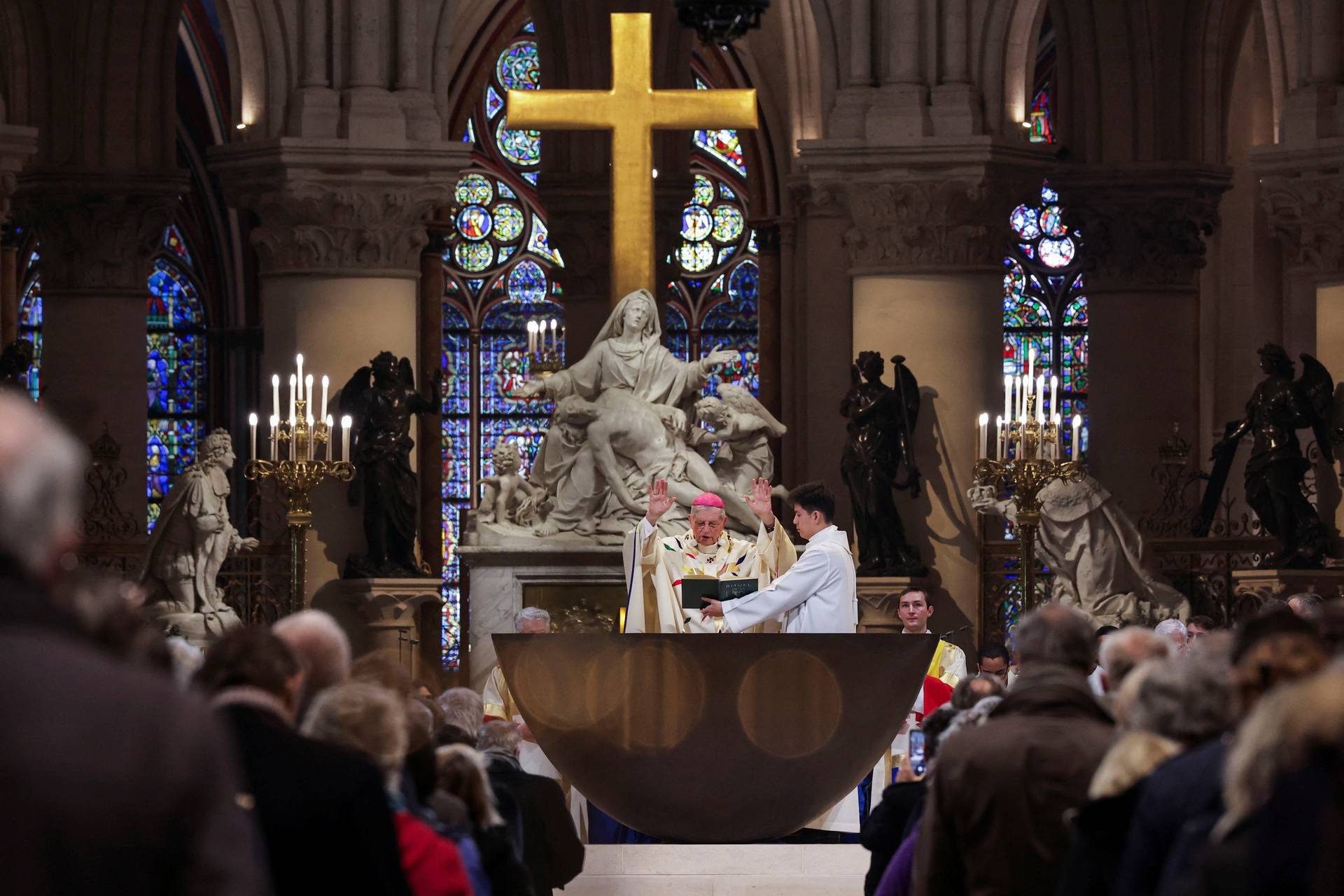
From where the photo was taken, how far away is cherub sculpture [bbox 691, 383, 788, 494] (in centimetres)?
1702

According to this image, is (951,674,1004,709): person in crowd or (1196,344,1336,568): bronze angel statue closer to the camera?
(951,674,1004,709): person in crowd

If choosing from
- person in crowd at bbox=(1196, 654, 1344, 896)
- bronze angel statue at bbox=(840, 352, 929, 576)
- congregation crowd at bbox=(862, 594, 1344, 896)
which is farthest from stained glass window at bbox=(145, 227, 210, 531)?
person in crowd at bbox=(1196, 654, 1344, 896)

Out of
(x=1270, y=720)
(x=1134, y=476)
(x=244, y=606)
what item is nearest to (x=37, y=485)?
(x=1270, y=720)

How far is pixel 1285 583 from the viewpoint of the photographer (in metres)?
17.9

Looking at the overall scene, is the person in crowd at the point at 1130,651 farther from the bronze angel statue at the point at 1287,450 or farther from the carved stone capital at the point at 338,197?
the carved stone capital at the point at 338,197

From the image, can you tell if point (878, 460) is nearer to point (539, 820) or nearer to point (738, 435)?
point (738, 435)

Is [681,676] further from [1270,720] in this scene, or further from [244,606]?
[244,606]

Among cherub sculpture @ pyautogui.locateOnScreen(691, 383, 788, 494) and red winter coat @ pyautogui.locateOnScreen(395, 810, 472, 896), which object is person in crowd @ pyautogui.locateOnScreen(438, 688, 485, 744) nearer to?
red winter coat @ pyautogui.locateOnScreen(395, 810, 472, 896)

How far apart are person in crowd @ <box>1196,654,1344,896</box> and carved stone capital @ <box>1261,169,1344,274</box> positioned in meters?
14.6

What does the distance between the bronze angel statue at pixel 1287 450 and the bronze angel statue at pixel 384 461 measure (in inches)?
224

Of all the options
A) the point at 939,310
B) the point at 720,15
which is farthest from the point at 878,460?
the point at 720,15

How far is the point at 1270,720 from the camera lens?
14.1 feet

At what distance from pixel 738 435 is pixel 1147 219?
5.96 meters

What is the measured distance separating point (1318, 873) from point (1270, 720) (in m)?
0.31
